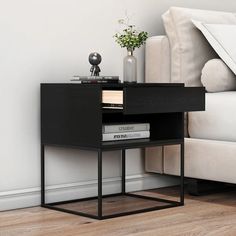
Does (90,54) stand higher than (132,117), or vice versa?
(90,54)

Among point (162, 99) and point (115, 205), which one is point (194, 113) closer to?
point (162, 99)

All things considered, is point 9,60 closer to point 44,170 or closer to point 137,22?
point 44,170

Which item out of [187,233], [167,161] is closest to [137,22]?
[167,161]

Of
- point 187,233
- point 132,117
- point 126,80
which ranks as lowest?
point 187,233

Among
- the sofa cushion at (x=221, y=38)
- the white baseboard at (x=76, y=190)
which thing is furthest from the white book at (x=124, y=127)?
the sofa cushion at (x=221, y=38)

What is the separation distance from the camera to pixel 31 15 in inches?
100

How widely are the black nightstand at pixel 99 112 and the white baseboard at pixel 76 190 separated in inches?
1.6

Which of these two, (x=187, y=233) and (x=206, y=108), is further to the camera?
(x=206, y=108)

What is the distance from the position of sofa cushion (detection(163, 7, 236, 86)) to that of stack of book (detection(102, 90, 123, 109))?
69 centimetres

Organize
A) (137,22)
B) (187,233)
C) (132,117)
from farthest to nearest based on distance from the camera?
(137,22) → (132,117) → (187,233)

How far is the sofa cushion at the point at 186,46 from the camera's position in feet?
9.52

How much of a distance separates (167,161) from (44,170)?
2.17ft

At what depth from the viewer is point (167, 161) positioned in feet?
9.57

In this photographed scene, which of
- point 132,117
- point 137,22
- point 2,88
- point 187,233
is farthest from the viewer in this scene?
point 137,22
